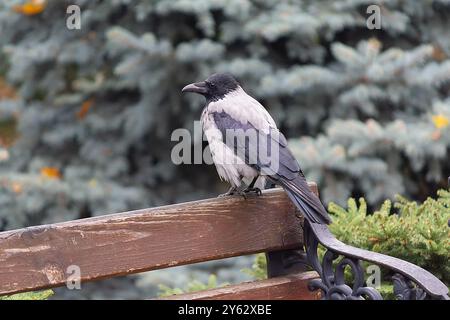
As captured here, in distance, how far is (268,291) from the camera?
2762 mm

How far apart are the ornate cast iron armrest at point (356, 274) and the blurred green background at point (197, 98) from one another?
195 cm

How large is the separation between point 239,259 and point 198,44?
4.62ft

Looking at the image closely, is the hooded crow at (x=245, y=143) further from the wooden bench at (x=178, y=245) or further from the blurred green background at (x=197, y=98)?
the blurred green background at (x=197, y=98)

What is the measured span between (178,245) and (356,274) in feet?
1.92

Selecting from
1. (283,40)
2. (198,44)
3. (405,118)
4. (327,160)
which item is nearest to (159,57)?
(198,44)

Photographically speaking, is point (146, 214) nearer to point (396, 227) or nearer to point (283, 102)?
point (396, 227)

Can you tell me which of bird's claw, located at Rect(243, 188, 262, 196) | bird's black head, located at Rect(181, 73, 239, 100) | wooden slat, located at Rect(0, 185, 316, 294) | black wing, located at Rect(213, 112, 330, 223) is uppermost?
bird's black head, located at Rect(181, 73, 239, 100)

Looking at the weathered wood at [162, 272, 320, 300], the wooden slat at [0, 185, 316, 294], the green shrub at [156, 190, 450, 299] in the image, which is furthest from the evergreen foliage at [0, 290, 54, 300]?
the green shrub at [156, 190, 450, 299]

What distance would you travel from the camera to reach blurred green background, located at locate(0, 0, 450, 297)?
4.84 metres

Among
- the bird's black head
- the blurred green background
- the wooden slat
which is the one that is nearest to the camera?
the wooden slat

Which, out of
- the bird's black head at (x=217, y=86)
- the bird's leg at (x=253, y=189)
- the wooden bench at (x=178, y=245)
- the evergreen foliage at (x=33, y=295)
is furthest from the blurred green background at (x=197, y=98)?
the evergreen foliage at (x=33, y=295)

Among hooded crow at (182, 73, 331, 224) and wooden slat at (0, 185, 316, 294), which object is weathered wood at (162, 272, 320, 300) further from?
hooded crow at (182, 73, 331, 224)

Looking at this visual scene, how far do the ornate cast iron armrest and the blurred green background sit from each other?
1.95 m

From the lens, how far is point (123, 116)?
538cm
